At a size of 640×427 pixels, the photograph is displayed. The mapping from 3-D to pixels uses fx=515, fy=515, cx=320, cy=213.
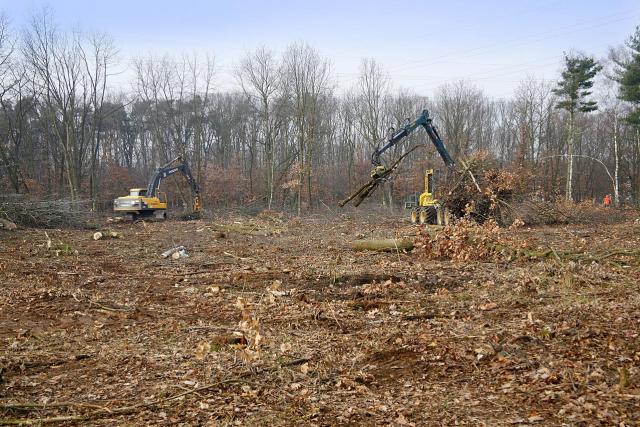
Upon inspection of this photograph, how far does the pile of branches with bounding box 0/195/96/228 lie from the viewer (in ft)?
61.9

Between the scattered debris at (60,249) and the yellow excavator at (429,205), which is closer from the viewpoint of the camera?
the scattered debris at (60,249)

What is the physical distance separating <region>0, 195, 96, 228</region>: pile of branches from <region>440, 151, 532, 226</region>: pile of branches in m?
14.7

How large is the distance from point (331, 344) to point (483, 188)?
13072 millimetres

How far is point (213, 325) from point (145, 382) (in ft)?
6.44

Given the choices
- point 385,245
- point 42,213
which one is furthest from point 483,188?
point 42,213

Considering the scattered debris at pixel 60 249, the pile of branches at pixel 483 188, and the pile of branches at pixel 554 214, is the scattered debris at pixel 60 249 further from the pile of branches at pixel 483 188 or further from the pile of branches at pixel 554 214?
the pile of branches at pixel 554 214

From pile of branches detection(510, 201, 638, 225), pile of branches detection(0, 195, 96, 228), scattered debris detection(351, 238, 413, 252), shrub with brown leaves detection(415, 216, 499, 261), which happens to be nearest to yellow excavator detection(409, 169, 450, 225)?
pile of branches detection(510, 201, 638, 225)

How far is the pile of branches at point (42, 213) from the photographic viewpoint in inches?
743

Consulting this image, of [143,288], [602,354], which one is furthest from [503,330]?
[143,288]

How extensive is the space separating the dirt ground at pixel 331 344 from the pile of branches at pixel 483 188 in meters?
6.45

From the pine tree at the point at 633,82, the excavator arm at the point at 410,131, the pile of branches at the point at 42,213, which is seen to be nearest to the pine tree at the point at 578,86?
the pine tree at the point at 633,82

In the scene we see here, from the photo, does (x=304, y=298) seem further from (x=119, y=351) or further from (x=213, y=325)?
(x=119, y=351)

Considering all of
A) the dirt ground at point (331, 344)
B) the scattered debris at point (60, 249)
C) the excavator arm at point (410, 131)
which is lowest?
the dirt ground at point (331, 344)

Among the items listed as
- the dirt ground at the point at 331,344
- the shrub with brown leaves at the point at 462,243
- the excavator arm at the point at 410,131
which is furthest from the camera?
the excavator arm at the point at 410,131
